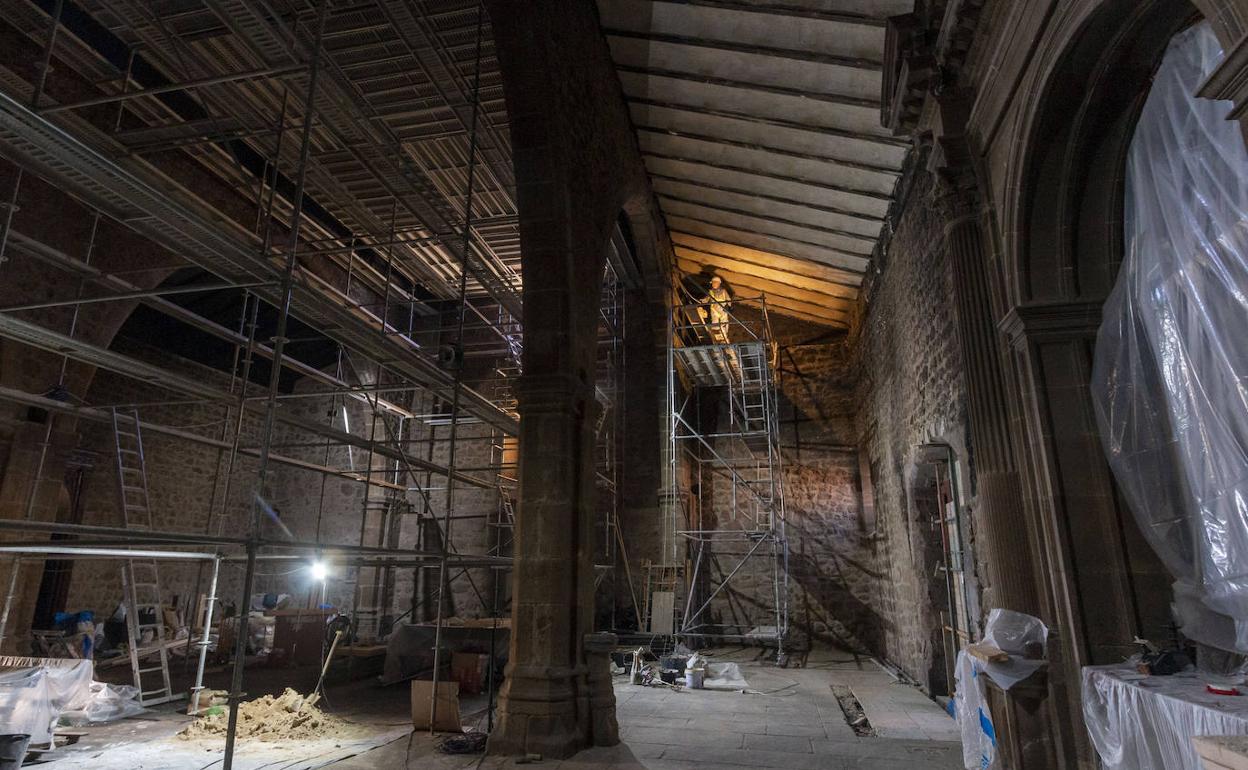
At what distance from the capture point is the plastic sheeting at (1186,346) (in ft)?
8.18

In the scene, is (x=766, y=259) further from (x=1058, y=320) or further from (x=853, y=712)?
(x=1058, y=320)

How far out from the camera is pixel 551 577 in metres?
4.81

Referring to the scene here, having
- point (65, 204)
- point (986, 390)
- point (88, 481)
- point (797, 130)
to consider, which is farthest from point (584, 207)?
point (88, 481)

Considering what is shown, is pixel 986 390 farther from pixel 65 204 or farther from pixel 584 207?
pixel 65 204

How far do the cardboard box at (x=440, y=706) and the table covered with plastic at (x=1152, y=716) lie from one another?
400 cm

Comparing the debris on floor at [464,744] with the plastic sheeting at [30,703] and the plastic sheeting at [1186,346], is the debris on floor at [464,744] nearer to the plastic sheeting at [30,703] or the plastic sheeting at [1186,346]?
the plastic sheeting at [30,703]

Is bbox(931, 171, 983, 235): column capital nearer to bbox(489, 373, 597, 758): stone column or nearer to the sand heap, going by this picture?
bbox(489, 373, 597, 758): stone column

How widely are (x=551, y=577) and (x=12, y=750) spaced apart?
3.04 metres

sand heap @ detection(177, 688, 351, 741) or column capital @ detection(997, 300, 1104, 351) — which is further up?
column capital @ detection(997, 300, 1104, 351)

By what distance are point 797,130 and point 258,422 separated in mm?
10629

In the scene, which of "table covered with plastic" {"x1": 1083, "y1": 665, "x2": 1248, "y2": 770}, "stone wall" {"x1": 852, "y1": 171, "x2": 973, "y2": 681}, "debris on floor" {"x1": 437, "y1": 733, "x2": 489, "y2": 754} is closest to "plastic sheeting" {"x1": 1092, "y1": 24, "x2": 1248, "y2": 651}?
"table covered with plastic" {"x1": 1083, "y1": 665, "x2": 1248, "y2": 770}

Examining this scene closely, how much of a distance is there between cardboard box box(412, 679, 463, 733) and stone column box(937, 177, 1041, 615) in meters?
3.82

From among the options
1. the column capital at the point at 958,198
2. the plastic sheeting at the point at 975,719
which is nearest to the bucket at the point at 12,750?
the plastic sheeting at the point at 975,719

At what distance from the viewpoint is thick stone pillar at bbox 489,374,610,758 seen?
4480mm
